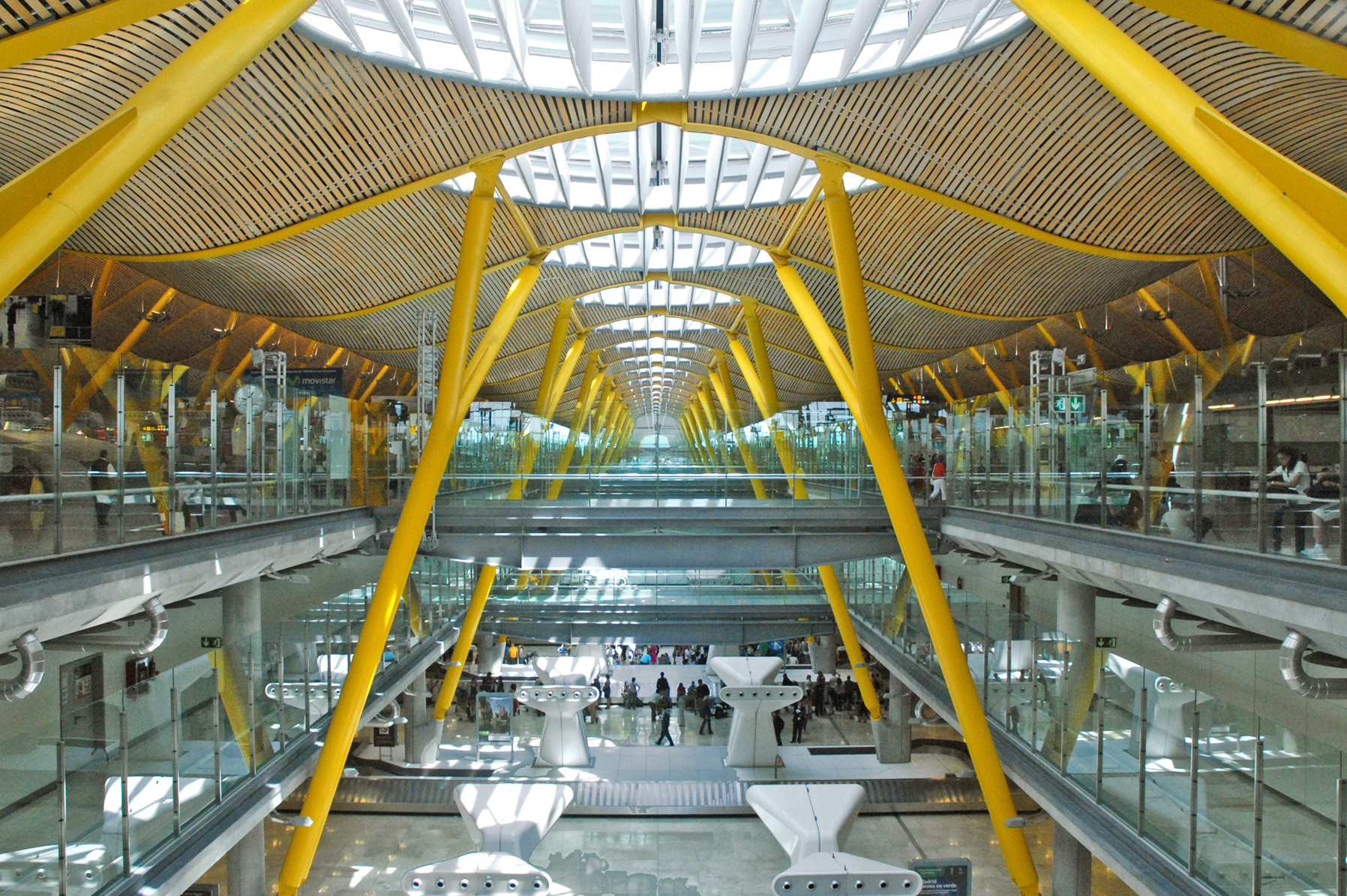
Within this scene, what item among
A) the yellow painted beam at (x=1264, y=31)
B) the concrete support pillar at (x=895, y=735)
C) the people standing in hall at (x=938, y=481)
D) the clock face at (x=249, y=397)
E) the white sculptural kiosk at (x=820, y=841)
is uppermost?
the yellow painted beam at (x=1264, y=31)

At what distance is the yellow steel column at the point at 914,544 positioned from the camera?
1390cm

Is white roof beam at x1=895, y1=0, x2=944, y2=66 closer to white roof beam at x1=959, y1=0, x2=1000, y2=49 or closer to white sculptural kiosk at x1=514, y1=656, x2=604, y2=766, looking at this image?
white roof beam at x1=959, y1=0, x2=1000, y2=49

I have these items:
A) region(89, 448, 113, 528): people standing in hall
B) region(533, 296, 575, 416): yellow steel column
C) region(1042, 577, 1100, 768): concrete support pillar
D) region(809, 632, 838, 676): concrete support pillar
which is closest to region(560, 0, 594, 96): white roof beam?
region(89, 448, 113, 528): people standing in hall

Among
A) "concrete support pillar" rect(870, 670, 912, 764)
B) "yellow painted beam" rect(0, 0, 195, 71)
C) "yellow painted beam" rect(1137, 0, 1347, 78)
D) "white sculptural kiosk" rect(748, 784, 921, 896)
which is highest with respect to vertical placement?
"yellow painted beam" rect(1137, 0, 1347, 78)

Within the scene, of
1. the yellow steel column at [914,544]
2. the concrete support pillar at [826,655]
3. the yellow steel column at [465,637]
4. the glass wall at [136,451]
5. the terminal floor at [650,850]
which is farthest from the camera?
the concrete support pillar at [826,655]

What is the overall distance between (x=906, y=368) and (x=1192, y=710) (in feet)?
140

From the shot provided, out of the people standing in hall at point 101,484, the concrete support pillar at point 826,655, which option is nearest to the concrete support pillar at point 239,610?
the people standing in hall at point 101,484

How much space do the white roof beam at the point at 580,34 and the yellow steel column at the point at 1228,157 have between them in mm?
7490

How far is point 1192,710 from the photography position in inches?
334

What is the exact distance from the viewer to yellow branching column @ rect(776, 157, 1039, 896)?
13.9 meters

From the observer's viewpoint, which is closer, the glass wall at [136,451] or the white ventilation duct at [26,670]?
the white ventilation duct at [26,670]

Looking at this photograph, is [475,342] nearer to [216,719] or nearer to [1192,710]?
[216,719]

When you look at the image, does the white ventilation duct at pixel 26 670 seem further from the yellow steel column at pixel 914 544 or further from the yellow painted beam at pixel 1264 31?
the yellow painted beam at pixel 1264 31

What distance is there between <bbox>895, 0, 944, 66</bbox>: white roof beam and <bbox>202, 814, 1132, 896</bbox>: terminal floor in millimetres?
13637
